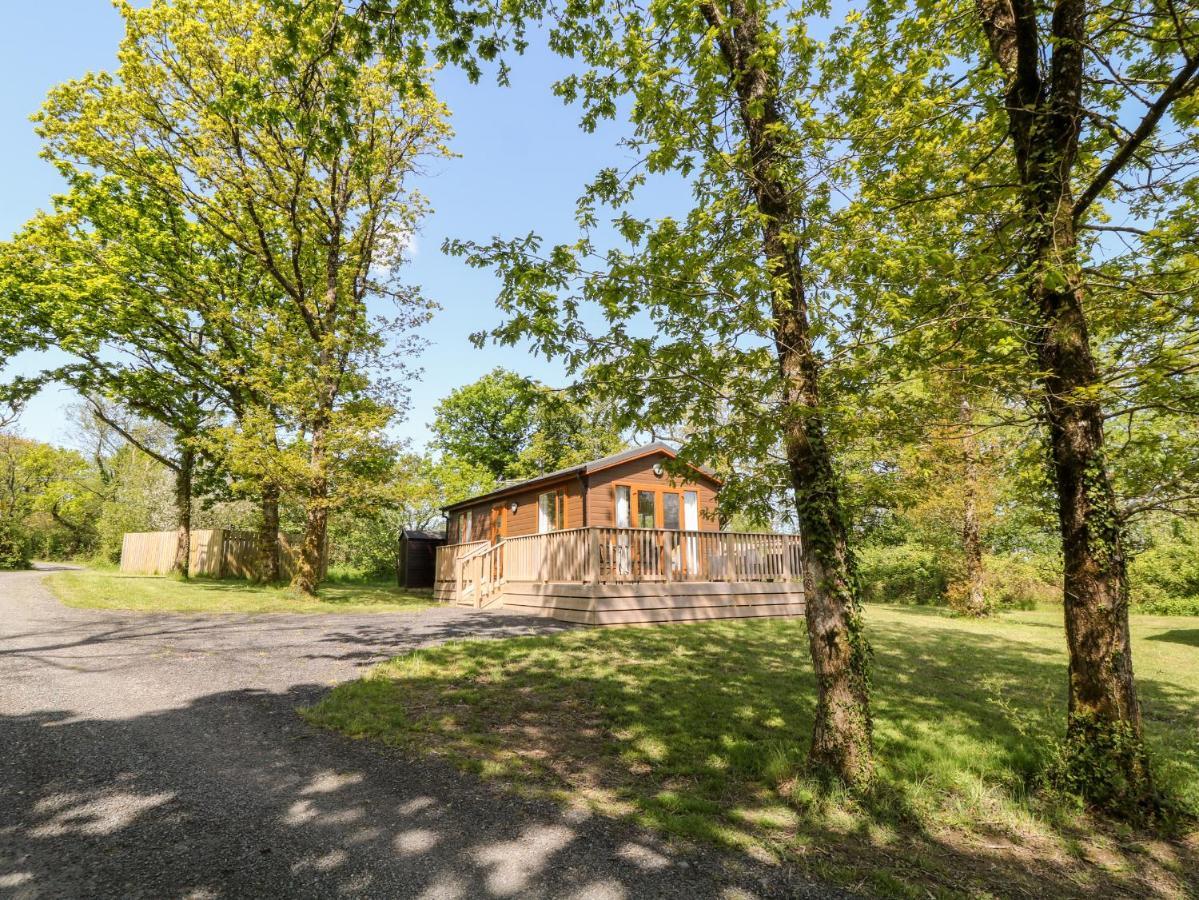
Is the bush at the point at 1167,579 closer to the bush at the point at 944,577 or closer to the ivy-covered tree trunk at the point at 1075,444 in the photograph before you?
the bush at the point at 944,577

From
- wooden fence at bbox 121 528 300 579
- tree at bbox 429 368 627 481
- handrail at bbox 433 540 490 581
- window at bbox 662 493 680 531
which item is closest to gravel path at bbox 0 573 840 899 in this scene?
handrail at bbox 433 540 490 581

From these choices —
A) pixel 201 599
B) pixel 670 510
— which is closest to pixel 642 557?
pixel 670 510

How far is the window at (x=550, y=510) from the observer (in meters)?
17.6

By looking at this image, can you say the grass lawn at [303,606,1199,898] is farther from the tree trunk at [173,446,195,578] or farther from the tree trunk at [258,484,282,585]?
the tree trunk at [173,446,195,578]

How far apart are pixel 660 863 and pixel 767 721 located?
2.76 m

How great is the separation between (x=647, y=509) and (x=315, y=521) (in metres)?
9.55

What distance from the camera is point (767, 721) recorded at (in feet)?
17.5

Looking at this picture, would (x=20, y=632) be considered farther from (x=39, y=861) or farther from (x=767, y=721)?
(x=767, y=721)

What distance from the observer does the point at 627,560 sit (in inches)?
506

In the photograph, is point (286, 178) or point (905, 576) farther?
point (905, 576)

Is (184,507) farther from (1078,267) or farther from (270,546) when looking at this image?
(1078,267)

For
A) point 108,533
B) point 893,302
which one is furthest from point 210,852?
point 108,533

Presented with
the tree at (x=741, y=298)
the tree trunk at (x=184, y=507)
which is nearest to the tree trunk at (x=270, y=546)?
the tree trunk at (x=184, y=507)

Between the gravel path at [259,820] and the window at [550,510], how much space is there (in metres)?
12.1
